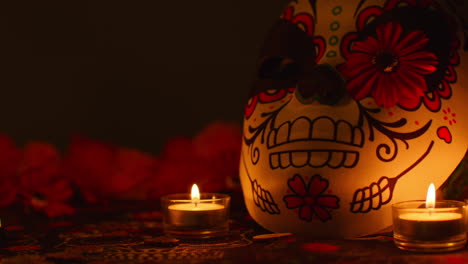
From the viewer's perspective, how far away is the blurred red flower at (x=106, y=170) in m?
1.30

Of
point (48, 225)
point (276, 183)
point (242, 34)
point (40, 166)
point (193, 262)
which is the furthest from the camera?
point (242, 34)

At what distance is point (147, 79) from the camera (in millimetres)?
1591

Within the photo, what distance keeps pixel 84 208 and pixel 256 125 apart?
505 millimetres

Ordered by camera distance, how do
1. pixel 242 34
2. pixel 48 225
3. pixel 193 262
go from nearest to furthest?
pixel 193 262
pixel 48 225
pixel 242 34

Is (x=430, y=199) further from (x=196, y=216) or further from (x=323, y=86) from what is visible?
(x=196, y=216)

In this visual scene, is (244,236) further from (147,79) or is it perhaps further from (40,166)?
(147,79)

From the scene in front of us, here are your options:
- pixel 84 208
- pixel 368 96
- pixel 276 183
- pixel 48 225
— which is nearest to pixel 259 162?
pixel 276 183

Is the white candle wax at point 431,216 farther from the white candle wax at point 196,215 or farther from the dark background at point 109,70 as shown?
the dark background at point 109,70

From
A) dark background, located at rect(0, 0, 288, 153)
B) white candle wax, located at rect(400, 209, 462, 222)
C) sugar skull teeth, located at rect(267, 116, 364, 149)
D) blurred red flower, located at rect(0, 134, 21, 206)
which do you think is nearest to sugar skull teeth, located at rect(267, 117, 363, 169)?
sugar skull teeth, located at rect(267, 116, 364, 149)

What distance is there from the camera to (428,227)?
0.67 metres

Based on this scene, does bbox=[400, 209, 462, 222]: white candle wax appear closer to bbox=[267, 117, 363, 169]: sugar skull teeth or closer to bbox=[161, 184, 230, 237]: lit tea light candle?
bbox=[267, 117, 363, 169]: sugar skull teeth

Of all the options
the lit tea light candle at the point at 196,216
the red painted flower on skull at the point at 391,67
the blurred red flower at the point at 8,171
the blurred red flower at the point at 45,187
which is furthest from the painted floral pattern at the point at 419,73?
the blurred red flower at the point at 8,171

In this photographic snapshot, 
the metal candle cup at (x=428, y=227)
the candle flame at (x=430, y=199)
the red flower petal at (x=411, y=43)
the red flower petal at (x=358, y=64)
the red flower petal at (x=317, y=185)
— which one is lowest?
the metal candle cup at (x=428, y=227)

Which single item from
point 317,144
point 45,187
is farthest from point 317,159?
point 45,187
